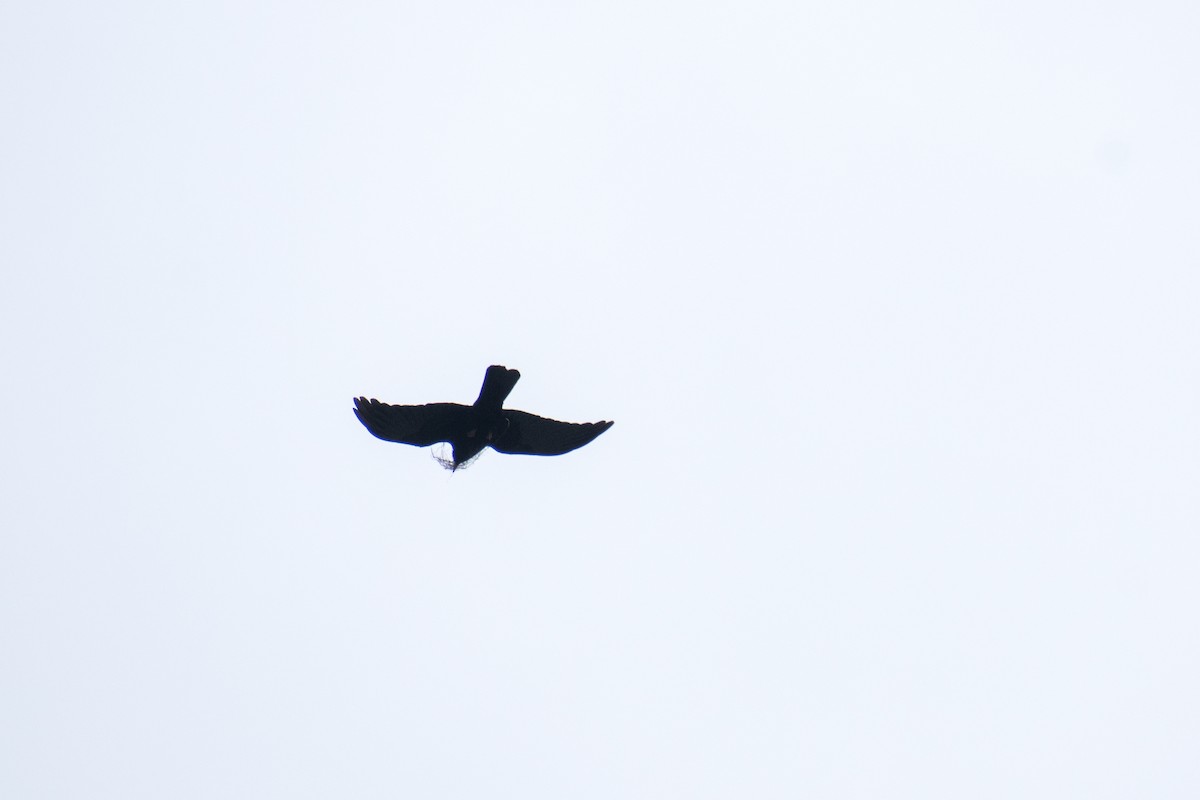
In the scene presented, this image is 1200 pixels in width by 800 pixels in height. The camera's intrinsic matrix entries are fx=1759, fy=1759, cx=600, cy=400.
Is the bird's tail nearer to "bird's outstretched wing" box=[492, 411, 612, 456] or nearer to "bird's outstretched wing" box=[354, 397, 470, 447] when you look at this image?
"bird's outstretched wing" box=[354, 397, 470, 447]

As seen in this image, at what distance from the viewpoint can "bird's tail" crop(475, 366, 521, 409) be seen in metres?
19.7

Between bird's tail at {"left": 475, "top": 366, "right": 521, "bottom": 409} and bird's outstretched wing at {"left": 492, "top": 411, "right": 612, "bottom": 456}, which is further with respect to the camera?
bird's outstretched wing at {"left": 492, "top": 411, "right": 612, "bottom": 456}

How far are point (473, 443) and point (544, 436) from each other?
0.96 meters

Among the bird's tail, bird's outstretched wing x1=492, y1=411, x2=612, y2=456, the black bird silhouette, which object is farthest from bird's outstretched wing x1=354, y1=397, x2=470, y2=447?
bird's outstretched wing x1=492, y1=411, x2=612, y2=456

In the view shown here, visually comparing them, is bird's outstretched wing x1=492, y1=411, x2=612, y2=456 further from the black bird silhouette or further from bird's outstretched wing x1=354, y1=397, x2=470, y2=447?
bird's outstretched wing x1=354, y1=397, x2=470, y2=447

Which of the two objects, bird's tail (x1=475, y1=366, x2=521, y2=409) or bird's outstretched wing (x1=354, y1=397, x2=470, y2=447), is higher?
bird's tail (x1=475, y1=366, x2=521, y2=409)

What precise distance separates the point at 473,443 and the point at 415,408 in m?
0.78

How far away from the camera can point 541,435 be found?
67.4 ft

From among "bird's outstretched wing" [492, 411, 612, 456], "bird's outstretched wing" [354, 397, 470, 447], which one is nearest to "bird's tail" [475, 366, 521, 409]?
"bird's outstretched wing" [354, 397, 470, 447]

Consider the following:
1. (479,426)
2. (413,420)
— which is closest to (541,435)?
(479,426)

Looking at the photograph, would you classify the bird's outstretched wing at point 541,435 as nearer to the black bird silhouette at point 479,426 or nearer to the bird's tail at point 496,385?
the black bird silhouette at point 479,426

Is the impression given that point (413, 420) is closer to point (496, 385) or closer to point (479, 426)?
Result: point (479, 426)

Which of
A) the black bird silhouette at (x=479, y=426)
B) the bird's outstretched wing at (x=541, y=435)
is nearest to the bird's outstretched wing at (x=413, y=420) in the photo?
the black bird silhouette at (x=479, y=426)

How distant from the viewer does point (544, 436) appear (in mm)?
20531
